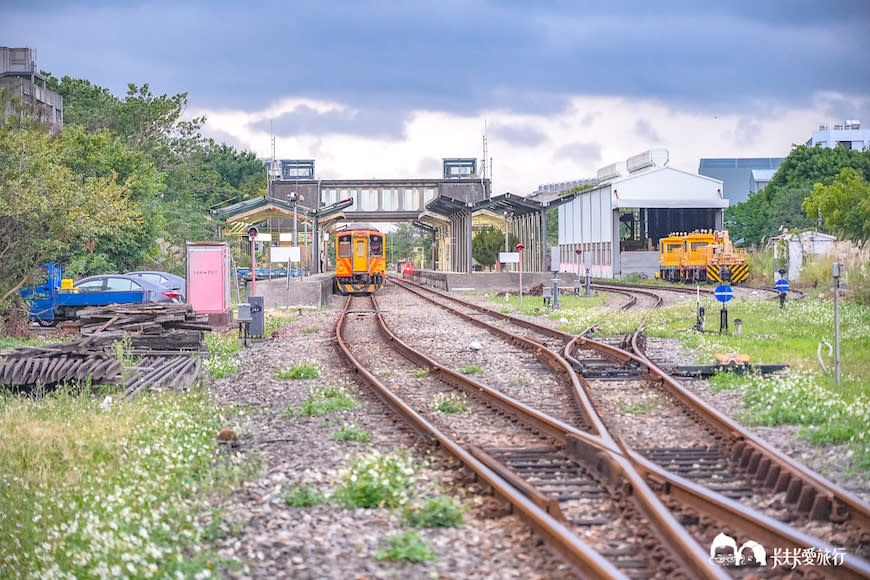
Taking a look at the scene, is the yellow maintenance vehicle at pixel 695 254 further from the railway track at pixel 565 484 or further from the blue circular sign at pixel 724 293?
the railway track at pixel 565 484

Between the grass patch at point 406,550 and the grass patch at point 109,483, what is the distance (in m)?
0.86

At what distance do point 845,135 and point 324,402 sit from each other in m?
120

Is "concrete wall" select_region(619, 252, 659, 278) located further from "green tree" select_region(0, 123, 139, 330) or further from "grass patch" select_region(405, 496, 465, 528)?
"grass patch" select_region(405, 496, 465, 528)

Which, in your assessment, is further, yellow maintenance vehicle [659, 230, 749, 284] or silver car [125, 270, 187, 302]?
yellow maintenance vehicle [659, 230, 749, 284]

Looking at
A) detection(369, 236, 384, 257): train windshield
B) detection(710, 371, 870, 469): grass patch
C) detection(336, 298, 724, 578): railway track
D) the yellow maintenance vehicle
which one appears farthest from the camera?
the yellow maintenance vehicle

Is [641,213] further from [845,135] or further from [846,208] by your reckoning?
[845,135]

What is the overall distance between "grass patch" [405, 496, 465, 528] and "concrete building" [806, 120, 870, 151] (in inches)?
4733

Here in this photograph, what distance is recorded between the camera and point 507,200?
39.6 m

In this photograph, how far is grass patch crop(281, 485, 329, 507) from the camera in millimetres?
6391

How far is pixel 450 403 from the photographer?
10.3 m

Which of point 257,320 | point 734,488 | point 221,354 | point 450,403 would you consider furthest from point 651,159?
point 734,488

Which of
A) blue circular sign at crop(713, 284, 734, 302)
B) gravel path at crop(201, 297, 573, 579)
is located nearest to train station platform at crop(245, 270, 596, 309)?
blue circular sign at crop(713, 284, 734, 302)

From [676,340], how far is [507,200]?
75.1ft

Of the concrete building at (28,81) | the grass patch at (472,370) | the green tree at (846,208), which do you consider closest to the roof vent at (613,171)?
the green tree at (846,208)
